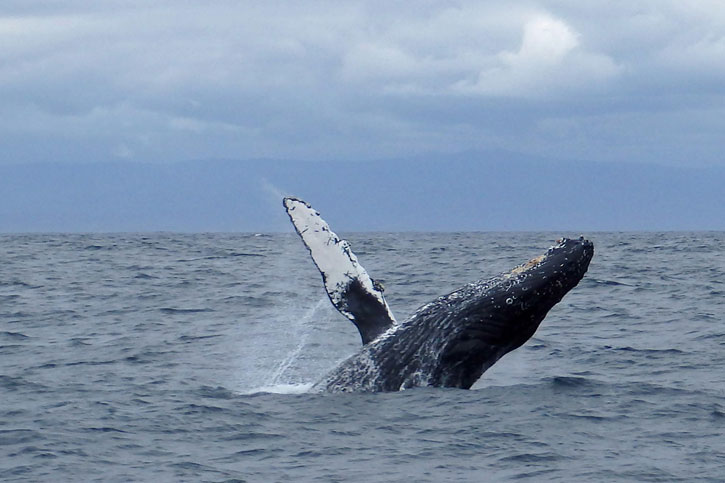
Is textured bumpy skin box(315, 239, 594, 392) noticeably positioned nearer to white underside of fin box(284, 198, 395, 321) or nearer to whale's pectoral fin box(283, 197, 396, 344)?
whale's pectoral fin box(283, 197, 396, 344)

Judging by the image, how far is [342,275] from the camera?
10.1 metres

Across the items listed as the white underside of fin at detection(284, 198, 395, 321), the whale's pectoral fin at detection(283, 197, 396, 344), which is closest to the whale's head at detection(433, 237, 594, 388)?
the whale's pectoral fin at detection(283, 197, 396, 344)

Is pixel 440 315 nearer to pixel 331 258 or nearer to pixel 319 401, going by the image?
pixel 331 258

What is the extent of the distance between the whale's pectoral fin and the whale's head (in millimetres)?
638

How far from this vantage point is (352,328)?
1761 cm

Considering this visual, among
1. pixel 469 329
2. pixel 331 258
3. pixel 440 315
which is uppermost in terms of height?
pixel 331 258

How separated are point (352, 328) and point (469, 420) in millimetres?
8177

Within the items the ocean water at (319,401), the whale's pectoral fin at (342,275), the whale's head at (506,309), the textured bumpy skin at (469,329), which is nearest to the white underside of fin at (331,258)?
the whale's pectoral fin at (342,275)

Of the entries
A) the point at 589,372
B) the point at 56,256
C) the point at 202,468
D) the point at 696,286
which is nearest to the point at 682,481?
the point at 202,468

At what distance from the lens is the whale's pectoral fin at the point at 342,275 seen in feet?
33.0

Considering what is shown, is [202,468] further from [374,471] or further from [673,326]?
[673,326]

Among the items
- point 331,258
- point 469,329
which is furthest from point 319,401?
point 469,329

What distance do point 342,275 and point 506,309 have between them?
1541 mm

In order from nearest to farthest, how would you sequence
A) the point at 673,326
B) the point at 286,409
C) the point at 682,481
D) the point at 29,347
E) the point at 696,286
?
the point at 682,481 < the point at 286,409 < the point at 29,347 < the point at 673,326 < the point at 696,286
